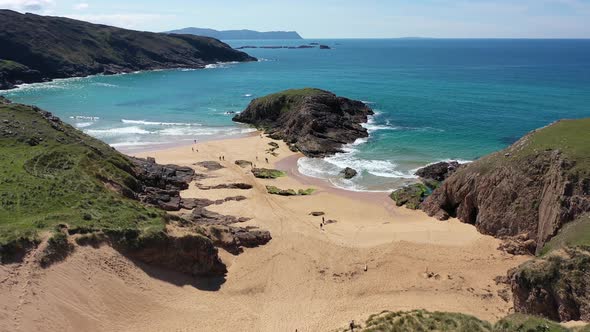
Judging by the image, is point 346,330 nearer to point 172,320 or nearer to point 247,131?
point 172,320

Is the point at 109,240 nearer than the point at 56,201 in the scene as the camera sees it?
Yes

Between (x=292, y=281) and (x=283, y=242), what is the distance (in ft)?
17.8

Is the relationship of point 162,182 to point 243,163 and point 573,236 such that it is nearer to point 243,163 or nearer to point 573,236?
point 243,163

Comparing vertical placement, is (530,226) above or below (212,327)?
A: above

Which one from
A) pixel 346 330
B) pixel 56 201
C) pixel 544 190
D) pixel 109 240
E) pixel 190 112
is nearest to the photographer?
pixel 346 330

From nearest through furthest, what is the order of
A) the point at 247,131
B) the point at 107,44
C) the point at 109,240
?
the point at 109,240 → the point at 247,131 → the point at 107,44

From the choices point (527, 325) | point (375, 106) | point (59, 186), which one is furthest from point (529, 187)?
point (375, 106)

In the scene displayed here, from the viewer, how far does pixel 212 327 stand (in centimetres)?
2391

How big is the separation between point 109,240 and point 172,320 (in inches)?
241

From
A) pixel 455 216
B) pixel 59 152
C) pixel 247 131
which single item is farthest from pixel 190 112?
pixel 455 216

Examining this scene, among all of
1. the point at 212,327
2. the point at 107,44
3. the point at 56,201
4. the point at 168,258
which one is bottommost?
the point at 212,327

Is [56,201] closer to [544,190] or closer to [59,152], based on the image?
[59,152]

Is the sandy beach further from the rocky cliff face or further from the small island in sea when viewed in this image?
the rocky cliff face

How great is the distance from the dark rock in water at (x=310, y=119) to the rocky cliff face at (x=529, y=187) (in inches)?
1003
